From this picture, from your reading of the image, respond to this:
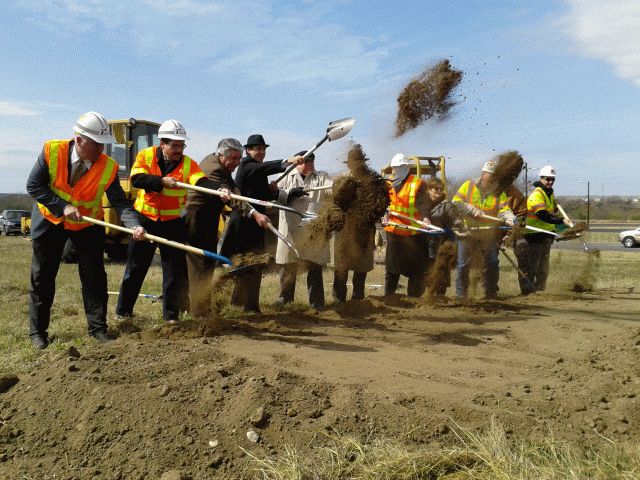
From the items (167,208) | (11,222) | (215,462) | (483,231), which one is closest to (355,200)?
(167,208)

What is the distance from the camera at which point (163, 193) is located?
5.96m

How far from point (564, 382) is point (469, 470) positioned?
1.65m

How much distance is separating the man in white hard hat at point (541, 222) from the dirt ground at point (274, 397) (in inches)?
144

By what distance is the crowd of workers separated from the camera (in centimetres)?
542

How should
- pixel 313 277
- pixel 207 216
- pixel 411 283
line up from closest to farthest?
pixel 207 216, pixel 313 277, pixel 411 283

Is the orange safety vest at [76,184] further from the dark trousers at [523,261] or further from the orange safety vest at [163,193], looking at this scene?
the dark trousers at [523,261]

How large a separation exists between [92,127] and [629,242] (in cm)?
2638

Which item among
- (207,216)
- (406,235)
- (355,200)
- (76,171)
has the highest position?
(76,171)


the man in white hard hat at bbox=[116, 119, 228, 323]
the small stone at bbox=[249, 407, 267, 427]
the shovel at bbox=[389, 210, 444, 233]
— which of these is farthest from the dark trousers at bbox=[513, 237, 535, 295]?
the small stone at bbox=[249, 407, 267, 427]

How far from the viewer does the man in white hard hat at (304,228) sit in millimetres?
7059

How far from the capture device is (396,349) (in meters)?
5.12

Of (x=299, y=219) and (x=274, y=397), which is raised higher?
(x=299, y=219)

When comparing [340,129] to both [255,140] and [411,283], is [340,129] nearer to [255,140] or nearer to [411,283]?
[255,140]

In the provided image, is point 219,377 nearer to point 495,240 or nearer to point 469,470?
point 469,470
